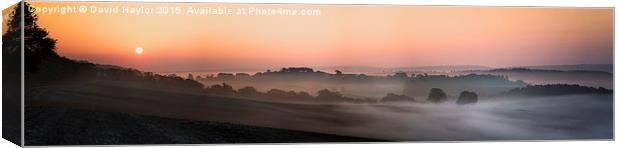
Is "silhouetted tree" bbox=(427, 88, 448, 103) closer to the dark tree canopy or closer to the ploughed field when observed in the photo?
the ploughed field

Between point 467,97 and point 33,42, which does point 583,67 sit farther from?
point 33,42

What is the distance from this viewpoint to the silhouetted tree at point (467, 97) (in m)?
12.6

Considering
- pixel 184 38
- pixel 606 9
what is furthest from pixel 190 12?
pixel 606 9

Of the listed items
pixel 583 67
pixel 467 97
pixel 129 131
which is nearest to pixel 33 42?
pixel 129 131

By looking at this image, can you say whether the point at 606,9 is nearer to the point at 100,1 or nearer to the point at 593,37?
the point at 593,37

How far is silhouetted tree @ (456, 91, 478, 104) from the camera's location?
41.4 feet

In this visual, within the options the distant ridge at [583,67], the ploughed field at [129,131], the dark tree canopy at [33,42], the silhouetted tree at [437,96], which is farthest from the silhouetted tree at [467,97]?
the dark tree canopy at [33,42]

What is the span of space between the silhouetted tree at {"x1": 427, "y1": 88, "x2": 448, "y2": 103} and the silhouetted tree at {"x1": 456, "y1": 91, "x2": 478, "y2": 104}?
18 centimetres

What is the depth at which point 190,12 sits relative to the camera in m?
11.9

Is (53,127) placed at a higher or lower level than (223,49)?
lower

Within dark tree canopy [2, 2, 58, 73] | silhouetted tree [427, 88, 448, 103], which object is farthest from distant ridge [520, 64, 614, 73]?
dark tree canopy [2, 2, 58, 73]

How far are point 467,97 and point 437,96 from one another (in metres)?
0.37

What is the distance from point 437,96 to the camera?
1255 centimetres

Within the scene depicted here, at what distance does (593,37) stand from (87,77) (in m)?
5.86
